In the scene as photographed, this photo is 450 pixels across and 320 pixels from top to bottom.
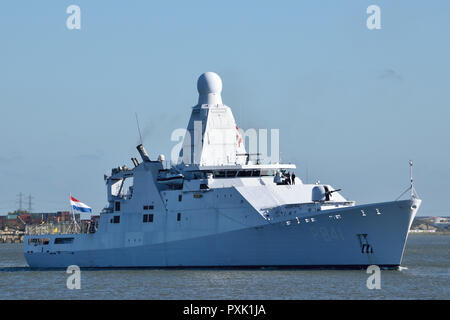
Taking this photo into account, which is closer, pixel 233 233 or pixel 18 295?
pixel 18 295

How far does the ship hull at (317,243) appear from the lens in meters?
43.2

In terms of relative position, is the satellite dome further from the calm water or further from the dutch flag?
the calm water

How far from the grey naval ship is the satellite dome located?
0.19 ft

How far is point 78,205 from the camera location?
56719mm

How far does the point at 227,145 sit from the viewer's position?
5191 cm

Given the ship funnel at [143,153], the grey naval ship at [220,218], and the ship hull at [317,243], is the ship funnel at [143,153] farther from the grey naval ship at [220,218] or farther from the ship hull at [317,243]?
the ship hull at [317,243]

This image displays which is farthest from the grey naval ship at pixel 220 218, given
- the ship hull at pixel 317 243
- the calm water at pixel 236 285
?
the calm water at pixel 236 285

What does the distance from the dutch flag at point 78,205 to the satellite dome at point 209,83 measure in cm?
1112

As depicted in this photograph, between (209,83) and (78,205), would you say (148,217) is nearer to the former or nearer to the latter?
(78,205)

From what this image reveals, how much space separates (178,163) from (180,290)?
14.2m

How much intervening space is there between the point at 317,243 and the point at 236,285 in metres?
6.34
